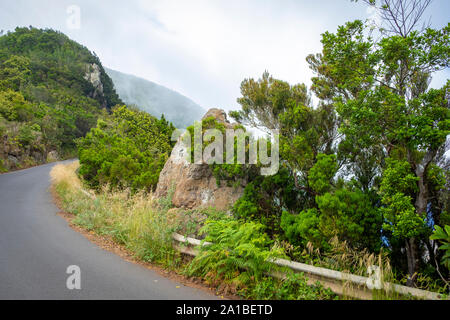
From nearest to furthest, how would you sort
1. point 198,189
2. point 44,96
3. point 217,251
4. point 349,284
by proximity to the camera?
point 349,284 → point 217,251 → point 198,189 → point 44,96

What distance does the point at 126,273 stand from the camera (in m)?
4.75

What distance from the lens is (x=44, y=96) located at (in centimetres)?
4788

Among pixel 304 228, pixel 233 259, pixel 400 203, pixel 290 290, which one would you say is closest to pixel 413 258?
pixel 400 203

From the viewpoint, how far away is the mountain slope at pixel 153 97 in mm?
135625

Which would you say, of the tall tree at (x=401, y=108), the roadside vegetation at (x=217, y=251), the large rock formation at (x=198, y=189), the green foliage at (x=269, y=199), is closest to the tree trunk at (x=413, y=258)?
the tall tree at (x=401, y=108)

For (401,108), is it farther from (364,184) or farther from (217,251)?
(217,251)

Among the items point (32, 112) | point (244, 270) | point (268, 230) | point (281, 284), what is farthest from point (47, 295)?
point (32, 112)

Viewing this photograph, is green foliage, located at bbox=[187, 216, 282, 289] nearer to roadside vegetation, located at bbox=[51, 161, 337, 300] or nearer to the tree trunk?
roadside vegetation, located at bbox=[51, 161, 337, 300]

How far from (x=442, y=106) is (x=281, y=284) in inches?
170

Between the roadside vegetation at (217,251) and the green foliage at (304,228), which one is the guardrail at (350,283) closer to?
the roadside vegetation at (217,251)

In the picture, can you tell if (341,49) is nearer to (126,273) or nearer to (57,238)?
(126,273)

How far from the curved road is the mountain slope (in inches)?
4714

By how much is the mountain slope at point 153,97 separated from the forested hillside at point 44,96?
49.8 meters

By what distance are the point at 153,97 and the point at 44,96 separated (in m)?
122
